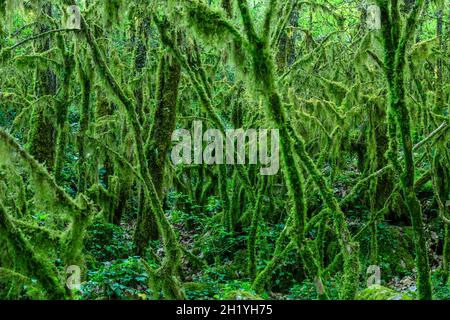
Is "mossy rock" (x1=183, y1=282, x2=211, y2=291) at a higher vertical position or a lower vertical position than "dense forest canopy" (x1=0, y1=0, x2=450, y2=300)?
lower

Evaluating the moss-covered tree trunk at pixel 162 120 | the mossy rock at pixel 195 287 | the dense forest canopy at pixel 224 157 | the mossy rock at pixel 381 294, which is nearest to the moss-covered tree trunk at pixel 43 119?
the dense forest canopy at pixel 224 157

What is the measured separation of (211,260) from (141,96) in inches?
181

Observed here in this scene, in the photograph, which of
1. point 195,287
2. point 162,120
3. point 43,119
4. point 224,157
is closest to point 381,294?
point 195,287

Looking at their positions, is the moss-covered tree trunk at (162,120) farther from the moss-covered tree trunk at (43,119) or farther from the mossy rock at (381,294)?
the mossy rock at (381,294)

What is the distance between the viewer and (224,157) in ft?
39.7

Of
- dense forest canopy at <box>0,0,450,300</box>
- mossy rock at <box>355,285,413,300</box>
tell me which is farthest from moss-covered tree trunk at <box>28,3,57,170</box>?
mossy rock at <box>355,285,413,300</box>

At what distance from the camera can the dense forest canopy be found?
562 centimetres

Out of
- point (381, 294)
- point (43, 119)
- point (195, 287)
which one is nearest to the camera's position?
point (381, 294)

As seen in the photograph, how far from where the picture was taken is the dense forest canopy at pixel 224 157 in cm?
562

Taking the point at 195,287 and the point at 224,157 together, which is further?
the point at 224,157

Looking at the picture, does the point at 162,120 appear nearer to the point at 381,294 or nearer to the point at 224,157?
the point at 224,157

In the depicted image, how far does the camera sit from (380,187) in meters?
→ 12.6

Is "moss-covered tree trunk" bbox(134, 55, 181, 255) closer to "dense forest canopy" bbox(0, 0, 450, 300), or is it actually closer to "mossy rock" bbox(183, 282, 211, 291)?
"dense forest canopy" bbox(0, 0, 450, 300)

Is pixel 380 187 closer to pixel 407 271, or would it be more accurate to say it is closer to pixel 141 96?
pixel 407 271
